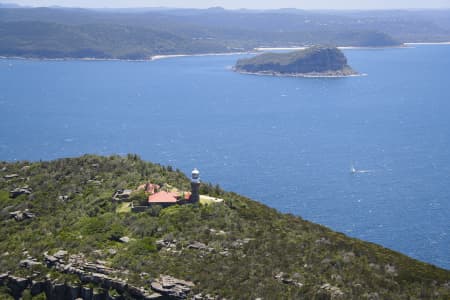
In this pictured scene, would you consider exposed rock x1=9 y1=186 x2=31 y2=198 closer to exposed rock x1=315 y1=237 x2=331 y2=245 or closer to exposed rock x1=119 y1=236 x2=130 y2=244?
exposed rock x1=119 y1=236 x2=130 y2=244

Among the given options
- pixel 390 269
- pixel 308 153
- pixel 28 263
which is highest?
pixel 390 269

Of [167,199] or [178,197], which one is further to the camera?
[178,197]

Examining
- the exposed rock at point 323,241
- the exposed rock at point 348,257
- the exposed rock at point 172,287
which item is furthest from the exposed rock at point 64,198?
the exposed rock at point 348,257

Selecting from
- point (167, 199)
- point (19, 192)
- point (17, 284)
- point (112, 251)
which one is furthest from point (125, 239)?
point (19, 192)

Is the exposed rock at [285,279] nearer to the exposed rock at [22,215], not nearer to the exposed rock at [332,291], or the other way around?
the exposed rock at [332,291]

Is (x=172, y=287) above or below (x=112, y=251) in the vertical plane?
below

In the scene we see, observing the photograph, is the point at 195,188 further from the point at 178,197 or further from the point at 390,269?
the point at 390,269

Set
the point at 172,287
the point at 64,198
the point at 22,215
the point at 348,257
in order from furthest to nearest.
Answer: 1. the point at 64,198
2. the point at 22,215
3. the point at 348,257
4. the point at 172,287
